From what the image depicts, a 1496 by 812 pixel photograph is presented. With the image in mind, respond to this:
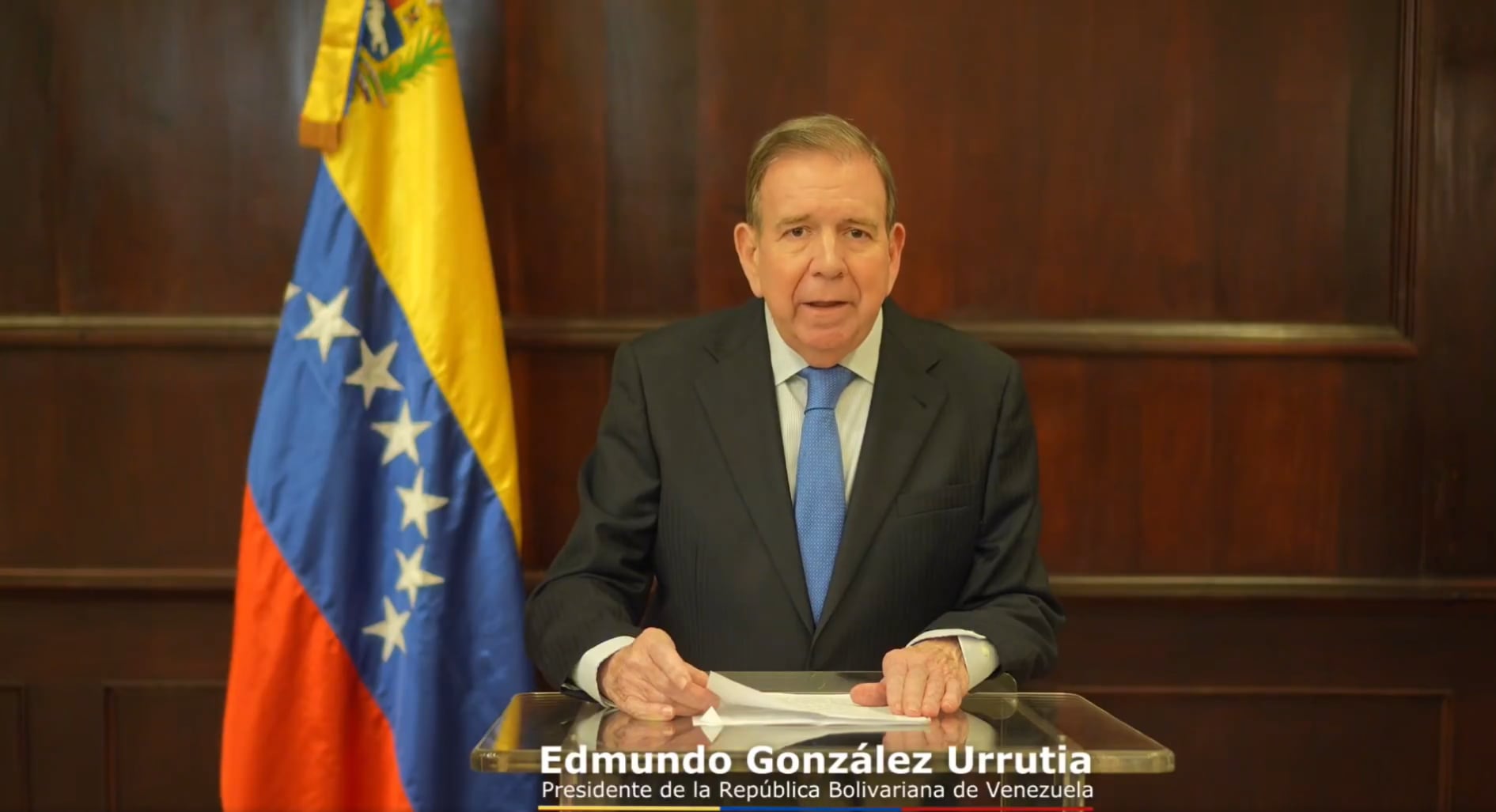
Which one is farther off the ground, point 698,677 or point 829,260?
point 829,260

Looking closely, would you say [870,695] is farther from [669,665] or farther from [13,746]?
[13,746]

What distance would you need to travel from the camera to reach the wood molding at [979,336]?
326 cm

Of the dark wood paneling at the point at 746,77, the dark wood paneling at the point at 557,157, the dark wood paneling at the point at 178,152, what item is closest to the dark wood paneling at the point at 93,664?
the dark wood paneling at the point at 178,152

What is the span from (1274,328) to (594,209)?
1.75m

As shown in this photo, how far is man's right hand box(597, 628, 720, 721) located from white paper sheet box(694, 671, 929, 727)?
2 centimetres

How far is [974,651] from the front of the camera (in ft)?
6.37

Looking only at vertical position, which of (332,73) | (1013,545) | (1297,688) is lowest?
(1297,688)

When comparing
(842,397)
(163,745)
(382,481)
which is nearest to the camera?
(842,397)

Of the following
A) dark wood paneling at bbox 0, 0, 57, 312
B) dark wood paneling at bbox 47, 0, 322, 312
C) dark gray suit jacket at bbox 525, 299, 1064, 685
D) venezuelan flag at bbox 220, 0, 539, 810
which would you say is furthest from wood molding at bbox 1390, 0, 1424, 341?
dark wood paneling at bbox 0, 0, 57, 312

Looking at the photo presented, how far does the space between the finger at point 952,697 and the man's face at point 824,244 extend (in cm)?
66

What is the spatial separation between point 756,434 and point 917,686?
0.67 metres

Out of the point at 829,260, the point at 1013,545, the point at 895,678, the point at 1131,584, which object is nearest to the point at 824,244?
the point at 829,260

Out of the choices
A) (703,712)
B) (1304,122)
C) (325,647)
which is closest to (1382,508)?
(1304,122)

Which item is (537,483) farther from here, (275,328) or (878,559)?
(878,559)
